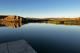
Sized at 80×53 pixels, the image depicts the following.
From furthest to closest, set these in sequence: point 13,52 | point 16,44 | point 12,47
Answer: point 16,44, point 12,47, point 13,52

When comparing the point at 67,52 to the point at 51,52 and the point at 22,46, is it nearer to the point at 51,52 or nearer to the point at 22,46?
the point at 51,52

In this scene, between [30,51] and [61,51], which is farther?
[61,51]

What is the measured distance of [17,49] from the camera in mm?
11359

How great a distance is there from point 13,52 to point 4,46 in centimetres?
164

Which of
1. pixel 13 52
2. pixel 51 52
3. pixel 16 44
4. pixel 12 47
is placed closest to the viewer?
pixel 13 52

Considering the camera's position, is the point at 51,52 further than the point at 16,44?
Yes

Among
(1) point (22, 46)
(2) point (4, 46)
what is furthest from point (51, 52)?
(2) point (4, 46)

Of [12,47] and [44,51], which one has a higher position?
[12,47]

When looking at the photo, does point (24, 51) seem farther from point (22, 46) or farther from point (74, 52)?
point (74, 52)

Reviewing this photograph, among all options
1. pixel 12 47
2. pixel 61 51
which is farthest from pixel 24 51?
pixel 61 51

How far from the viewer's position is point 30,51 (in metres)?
11.3

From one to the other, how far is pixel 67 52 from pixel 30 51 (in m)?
8.64

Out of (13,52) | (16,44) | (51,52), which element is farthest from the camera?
(51,52)

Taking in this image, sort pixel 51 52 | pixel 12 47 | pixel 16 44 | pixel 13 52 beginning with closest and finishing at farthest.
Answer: pixel 13 52
pixel 12 47
pixel 16 44
pixel 51 52
